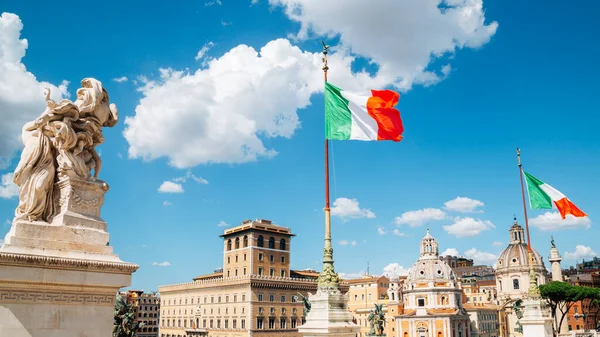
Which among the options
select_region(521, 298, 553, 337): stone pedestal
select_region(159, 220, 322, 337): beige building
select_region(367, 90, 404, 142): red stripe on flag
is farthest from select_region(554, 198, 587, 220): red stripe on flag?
select_region(159, 220, 322, 337): beige building

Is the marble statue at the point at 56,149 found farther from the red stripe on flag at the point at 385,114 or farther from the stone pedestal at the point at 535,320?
the stone pedestal at the point at 535,320

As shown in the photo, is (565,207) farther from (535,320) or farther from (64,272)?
(64,272)

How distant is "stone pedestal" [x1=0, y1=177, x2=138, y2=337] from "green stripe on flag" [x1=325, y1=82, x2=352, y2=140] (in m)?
7.41

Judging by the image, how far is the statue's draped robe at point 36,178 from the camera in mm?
5465

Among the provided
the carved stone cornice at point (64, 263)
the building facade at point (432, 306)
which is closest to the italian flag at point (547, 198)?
the carved stone cornice at point (64, 263)

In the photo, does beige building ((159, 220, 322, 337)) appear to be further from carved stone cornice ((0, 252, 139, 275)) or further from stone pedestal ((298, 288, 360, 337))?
carved stone cornice ((0, 252, 139, 275))

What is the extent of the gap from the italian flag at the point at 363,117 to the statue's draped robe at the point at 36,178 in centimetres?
770

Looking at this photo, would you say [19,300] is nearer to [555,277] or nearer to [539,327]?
[539,327]

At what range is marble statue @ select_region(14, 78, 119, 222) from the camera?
5527mm

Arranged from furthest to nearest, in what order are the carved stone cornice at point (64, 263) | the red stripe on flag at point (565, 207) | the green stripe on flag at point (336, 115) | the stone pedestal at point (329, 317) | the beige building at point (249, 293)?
the beige building at point (249, 293) < the red stripe on flag at point (565, 207) < the green stripe on flag at point (336, 115) < the stone pedestal at point (329, 317) < the carved stone cornice at point (64, 263)

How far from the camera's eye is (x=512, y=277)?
100 meters

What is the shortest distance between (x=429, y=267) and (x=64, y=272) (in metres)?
98.5

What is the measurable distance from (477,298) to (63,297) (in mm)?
111977

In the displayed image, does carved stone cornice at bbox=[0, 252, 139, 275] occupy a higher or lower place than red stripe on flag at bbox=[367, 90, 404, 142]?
lower
